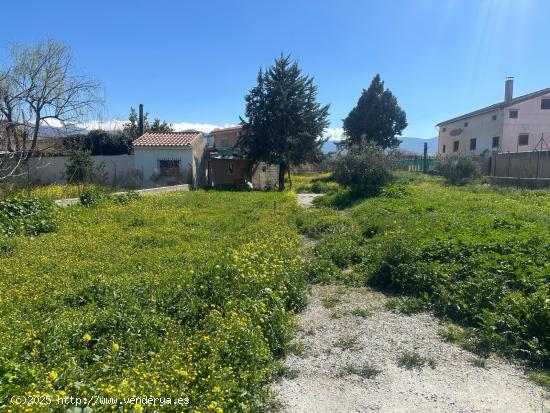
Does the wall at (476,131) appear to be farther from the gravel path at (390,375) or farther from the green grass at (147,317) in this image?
the gravel path at (390,375)

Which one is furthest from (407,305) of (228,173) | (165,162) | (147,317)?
(228,173)

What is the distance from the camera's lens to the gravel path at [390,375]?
134 inches

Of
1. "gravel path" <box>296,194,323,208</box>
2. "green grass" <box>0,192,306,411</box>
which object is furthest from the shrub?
"green grass" <box>0,192,306,411</box>

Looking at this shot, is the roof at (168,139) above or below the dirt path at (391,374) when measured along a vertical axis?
above

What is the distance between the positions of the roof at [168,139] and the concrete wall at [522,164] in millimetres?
18390

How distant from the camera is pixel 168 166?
23.3 metres

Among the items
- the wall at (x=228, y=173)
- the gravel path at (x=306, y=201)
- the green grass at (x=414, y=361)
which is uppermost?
the wall at (x=228, y=173)

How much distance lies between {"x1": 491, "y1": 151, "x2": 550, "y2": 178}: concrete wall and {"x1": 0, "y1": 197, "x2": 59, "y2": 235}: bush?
2097 centimetres

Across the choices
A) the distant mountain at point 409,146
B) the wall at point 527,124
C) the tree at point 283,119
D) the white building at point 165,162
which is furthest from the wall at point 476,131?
the white building at point 165,162

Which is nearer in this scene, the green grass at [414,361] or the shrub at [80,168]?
the green grass at [414,361]

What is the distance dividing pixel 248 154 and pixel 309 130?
4.23 metres

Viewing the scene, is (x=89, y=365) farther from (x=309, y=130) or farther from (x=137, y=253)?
(x=309, y=130)

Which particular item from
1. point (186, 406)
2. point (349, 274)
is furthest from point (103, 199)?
point (186, 406)

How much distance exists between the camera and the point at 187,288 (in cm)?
486
